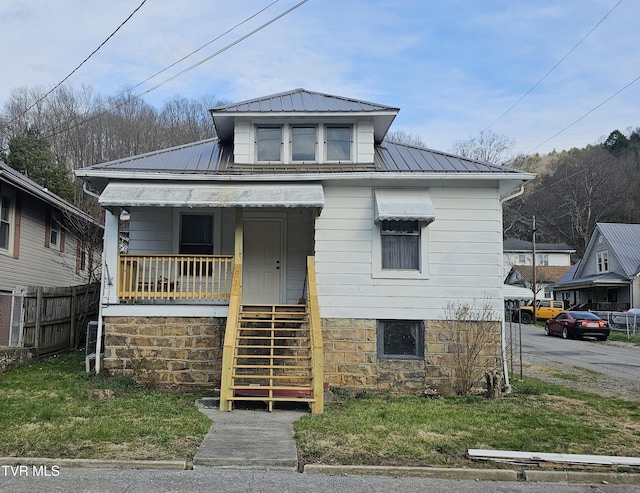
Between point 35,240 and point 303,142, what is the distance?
32.2 feet

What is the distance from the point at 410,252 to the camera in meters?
10.8

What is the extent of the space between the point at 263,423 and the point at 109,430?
2.01 metres

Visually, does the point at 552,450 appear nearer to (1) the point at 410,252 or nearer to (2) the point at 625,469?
(2) the point at 625,469

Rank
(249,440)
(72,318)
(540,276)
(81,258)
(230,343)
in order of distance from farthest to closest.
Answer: (540,276), (81,258), (72,318), (230,343), (249,440)

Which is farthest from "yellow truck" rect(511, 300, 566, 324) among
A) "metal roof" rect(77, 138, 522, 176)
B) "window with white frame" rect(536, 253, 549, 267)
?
"metal roof" rect(77, 138, 522, 176)

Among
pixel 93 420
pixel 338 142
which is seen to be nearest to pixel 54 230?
pixel 338 142

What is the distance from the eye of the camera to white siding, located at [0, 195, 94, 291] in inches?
587

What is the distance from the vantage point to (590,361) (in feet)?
54.3

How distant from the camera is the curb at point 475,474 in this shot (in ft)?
18.5

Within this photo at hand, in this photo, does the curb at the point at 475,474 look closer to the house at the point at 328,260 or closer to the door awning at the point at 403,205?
the house at the point at 328,260

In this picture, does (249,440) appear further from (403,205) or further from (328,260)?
(403,205)

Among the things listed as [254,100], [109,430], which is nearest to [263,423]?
[109,430]

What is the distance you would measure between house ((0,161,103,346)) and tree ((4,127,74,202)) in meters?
9.90

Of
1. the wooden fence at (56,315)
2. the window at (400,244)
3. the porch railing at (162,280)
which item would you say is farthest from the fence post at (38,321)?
the window at (400,244)
